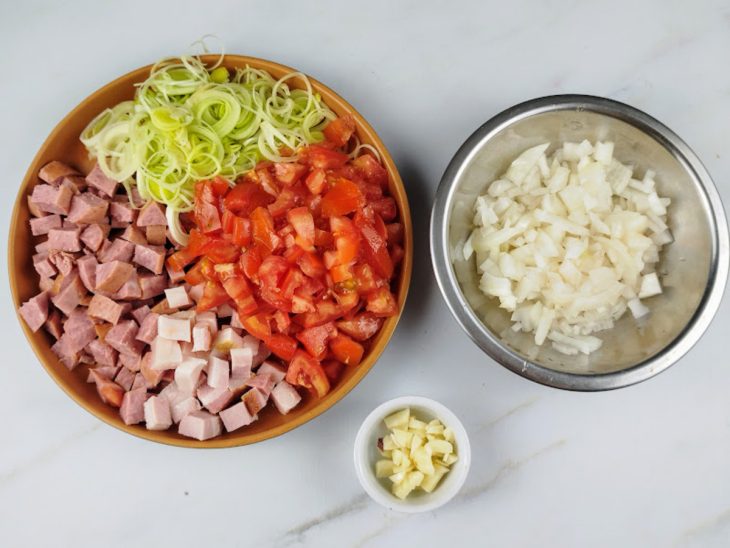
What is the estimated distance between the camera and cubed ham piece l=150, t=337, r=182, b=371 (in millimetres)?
2301

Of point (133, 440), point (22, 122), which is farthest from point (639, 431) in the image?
point (22, 122)

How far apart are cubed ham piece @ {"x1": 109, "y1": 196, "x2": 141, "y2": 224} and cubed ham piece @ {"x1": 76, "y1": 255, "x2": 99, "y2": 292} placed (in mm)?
163

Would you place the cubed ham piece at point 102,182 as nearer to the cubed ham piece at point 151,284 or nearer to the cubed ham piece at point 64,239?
the cubed ham piece at point 64,239

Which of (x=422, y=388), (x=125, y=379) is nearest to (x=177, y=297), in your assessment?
(x=125, y=379)

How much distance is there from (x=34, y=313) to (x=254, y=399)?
74 cm

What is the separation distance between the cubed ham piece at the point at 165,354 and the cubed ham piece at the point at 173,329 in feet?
0.06

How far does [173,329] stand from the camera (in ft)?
7.55

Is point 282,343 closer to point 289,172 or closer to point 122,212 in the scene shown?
point 289,172

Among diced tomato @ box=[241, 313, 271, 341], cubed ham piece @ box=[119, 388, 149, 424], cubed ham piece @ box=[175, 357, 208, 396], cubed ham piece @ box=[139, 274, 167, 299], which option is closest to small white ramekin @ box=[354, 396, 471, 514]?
diced tomato @ box=[241, 313, 271, 341]

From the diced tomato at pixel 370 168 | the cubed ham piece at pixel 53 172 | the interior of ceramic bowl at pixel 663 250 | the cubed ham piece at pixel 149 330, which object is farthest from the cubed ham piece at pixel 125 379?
the interior of ceramic bowl at pixel 663 250

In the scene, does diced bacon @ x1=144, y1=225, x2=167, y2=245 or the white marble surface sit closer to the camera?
diced bacon @ x1=144, y1=225, x2=167, y2=245

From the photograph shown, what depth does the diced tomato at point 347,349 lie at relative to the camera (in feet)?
7.64

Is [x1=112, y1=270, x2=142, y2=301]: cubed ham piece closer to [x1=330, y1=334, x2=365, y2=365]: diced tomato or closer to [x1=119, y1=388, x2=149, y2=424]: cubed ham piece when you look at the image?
[x1=119, y1=388, x2=149, y2=424]: cubed ham piece

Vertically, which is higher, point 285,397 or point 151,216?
point 151,216
